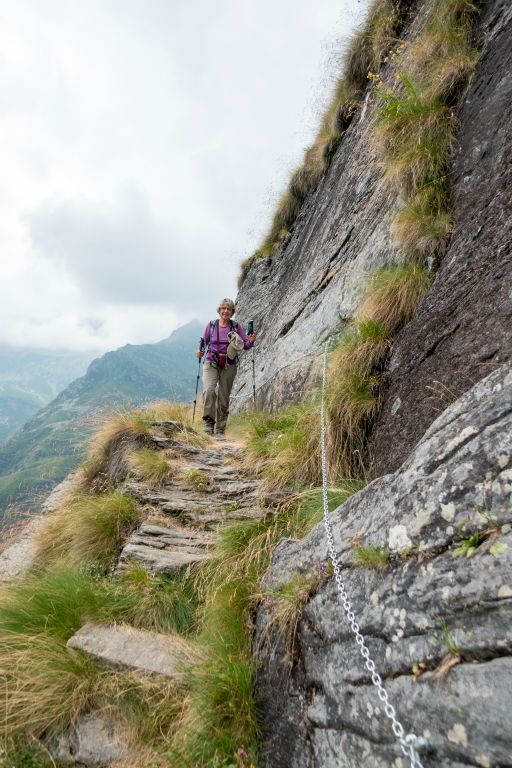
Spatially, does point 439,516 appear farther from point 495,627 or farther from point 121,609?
point 121,609

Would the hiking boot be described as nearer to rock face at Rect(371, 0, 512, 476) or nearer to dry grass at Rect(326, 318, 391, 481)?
dry grass at Rect(326, 318, 391, 481)

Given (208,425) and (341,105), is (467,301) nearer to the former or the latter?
(208,425)

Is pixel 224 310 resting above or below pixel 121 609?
Result: above

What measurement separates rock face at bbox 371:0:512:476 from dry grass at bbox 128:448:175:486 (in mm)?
4305

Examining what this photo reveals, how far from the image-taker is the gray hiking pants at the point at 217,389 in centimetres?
1195

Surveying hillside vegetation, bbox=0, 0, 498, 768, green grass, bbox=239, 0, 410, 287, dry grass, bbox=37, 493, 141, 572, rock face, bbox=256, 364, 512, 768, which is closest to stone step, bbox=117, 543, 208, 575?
hillside vegetation, bbox=0, 0, 498, 768

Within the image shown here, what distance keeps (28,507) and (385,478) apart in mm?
8556

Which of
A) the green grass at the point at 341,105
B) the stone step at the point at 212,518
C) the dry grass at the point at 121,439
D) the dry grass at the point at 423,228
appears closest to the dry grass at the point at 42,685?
the stone step at the point at 212,518

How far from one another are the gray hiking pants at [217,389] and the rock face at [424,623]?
8.51 m

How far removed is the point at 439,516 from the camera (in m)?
2.76

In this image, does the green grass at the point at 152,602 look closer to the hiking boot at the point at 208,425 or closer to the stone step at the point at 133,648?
the stone step at the point at 133,648

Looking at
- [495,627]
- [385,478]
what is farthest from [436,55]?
[495,627]

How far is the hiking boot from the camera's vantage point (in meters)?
12.3

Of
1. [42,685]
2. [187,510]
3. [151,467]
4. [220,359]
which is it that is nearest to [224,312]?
[220,359]
